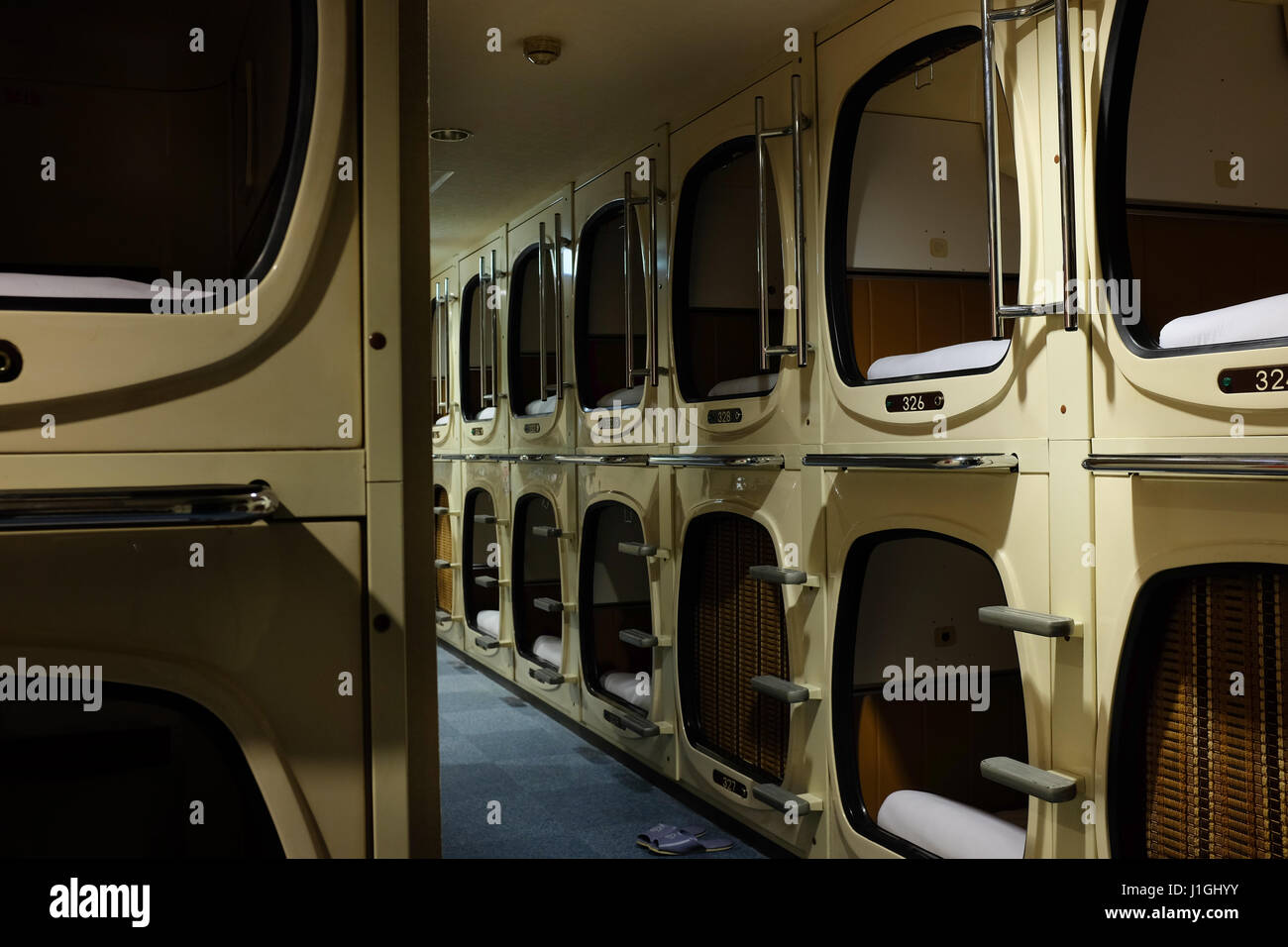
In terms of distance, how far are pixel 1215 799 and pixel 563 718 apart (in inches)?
134

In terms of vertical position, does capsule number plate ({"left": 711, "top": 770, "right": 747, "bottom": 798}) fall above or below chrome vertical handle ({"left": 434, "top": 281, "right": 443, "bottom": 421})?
below

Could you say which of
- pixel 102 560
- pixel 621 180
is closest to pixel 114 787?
pixel 102 560

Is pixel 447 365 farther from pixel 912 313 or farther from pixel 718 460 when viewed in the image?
pixel 912 313

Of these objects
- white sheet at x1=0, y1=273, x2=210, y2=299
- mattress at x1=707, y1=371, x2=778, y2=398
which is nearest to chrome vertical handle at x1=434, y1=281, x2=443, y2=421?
mattress at x1=707, y1=371, x2=778, y2=398

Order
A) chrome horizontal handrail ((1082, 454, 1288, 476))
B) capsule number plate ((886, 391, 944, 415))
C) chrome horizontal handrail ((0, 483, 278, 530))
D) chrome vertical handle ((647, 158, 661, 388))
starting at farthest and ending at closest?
chrome vertical handle ((647, 158, 661, 388)) < capsule number plate ((886, 391, 944, 415)) < chrome horizontal handrail ((1082, 454, 1288, 476)) < chrome horizontal handrail ((0, 483, 278, 530))

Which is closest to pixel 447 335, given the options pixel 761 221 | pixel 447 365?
pixel 447 365

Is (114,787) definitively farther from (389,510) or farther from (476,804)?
(476,804)

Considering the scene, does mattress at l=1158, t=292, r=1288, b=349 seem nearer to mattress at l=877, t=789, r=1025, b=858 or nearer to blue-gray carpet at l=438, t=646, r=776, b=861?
mattress at l=877, t=789, r=1025, b=858

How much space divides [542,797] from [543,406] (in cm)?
197

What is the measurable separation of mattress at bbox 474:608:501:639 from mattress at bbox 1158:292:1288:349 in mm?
4181

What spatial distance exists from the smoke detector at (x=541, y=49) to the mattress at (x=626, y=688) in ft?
7.58

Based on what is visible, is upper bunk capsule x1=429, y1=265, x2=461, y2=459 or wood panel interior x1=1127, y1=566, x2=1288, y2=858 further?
upper bunk capsule x1=429, y1=265, x2=461, y2=459

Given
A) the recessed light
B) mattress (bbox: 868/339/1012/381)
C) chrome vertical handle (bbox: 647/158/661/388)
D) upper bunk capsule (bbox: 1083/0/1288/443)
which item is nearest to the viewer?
upper bunk capsule (bbox: 1083/0/1288/443)

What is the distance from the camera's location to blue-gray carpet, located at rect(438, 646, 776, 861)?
341 centimetres
